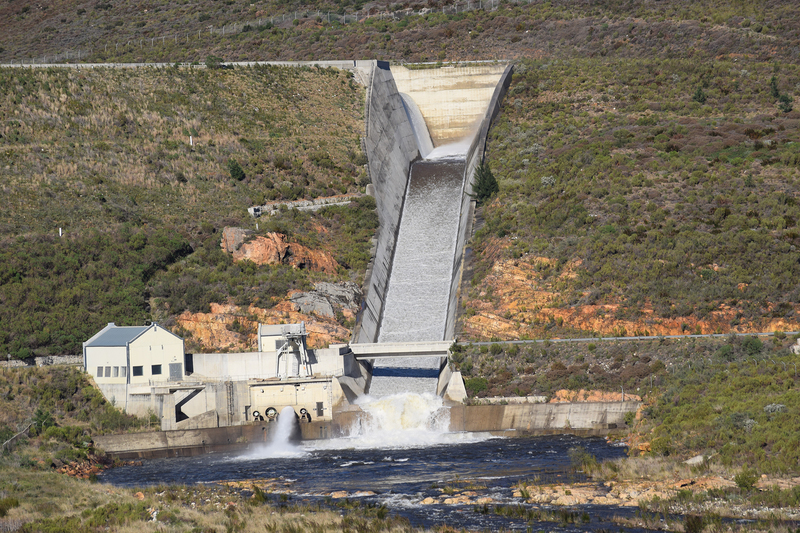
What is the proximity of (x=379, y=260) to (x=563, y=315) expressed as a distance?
1864 cm

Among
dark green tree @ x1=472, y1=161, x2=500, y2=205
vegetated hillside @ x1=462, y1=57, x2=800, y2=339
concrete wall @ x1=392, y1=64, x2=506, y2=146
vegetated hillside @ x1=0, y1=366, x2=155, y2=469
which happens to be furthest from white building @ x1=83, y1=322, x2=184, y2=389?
concrete wall @ x1=392, y1=64, x2=506, y2=146

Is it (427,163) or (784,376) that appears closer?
(784,376)

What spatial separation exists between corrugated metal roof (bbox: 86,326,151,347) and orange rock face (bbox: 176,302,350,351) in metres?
4.61

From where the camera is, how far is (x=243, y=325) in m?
63.8

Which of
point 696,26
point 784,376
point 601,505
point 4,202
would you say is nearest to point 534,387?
point 784,376

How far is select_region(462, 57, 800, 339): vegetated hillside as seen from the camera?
199 feet

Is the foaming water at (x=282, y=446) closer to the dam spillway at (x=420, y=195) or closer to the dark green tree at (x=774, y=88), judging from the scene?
the dam spillway at (x=420, y=195)

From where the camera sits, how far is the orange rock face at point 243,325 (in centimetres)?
6238

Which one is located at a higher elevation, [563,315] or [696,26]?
[696,26]

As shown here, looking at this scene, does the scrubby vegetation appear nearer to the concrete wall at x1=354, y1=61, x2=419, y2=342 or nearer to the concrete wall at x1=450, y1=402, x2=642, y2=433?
the concrete wall at x1=450, y1=402, x2=642, y2=433

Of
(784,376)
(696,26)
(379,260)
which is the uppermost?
(696,26)

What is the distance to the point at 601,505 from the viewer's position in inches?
1336

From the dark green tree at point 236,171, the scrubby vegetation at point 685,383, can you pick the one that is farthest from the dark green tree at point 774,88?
the dark green tree at point 236,171

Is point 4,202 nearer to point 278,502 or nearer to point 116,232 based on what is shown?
point 116,232
